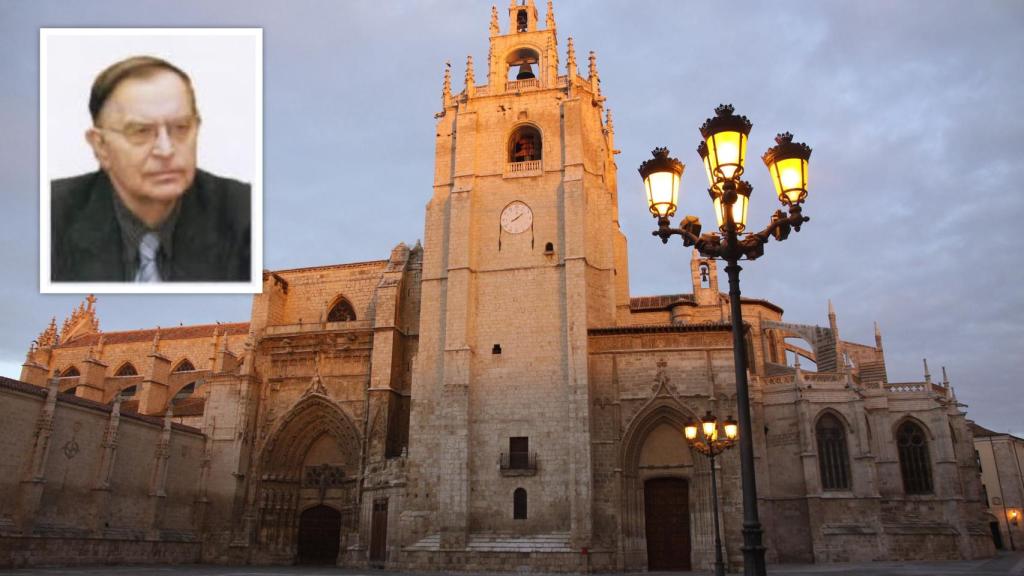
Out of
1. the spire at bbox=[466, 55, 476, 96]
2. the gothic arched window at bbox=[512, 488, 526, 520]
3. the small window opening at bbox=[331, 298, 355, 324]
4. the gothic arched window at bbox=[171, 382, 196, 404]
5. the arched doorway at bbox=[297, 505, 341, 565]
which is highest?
the spire at bbox=[466, 55, 476, 96]

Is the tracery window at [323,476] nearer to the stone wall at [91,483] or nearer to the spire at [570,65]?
the stone wall at [91,483]

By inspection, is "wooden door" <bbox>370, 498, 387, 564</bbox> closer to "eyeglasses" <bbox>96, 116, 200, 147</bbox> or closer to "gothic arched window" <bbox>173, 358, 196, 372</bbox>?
"gothic arched window" <bbox>173, 358, 196, 372</bbox>

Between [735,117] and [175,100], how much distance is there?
5594 millimetres

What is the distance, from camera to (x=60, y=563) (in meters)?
21.0

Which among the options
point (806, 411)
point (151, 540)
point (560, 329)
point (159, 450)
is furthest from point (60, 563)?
point (806, 411)

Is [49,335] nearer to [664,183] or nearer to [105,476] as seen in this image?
[105,476]

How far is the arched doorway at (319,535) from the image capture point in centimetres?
2814

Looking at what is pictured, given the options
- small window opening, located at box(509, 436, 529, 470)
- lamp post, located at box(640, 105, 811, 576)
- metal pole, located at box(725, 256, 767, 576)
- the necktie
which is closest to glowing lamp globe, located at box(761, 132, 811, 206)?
lamp post, located at box(640, 105, 811, 576)

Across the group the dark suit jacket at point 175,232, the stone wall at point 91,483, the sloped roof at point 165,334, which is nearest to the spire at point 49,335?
the sloped roof at point 165,334

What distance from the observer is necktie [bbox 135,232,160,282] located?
7.84 m

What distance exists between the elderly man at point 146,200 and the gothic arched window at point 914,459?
27.4 m

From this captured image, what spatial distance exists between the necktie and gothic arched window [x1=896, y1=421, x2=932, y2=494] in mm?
27808

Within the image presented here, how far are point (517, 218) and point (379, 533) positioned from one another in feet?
39.7

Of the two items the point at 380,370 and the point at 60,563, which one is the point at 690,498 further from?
the point at 60,563
